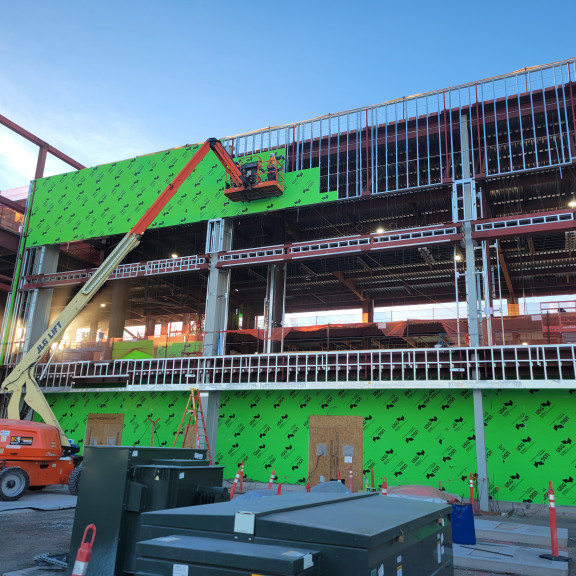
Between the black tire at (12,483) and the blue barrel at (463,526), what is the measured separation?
40.6 ft

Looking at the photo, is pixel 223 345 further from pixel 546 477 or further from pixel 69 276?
pixel 546 477

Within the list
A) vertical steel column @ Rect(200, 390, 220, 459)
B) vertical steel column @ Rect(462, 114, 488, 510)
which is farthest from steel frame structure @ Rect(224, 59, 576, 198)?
vertical steel column @ Rect(200, 390, 220, 459)

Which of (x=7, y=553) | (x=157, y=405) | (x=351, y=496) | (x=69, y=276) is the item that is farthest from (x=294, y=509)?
(x=69, y=276)

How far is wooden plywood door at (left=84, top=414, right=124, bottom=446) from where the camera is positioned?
82.1 ft

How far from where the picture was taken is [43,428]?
17281 mm

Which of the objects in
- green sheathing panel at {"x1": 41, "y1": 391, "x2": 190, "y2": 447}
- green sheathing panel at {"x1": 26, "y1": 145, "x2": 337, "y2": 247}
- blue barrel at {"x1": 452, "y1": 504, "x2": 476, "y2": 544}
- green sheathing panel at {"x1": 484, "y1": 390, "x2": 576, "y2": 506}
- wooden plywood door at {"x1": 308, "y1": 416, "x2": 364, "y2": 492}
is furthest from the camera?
green sheathing panel at {"x1": 41, "y1": 391, "x2": 190, "y2": 447}

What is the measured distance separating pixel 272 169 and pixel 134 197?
26.3ft

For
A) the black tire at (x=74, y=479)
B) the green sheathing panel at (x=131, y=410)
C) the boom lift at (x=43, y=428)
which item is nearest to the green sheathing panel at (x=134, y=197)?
the boom lift at (x=43, y=428)

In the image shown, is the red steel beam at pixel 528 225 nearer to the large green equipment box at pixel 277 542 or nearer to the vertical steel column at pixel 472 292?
the vertical steel column at pixel 472 292

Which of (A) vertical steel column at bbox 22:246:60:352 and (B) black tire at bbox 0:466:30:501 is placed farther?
(A) vertical steel column at bbox 22:246:60:352

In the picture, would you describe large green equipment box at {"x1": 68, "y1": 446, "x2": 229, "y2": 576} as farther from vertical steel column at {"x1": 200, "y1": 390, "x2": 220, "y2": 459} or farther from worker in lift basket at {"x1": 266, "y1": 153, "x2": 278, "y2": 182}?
worker in lift basket at {"x1": 266, "y1": 153, "x2": 278, "y2": 182}

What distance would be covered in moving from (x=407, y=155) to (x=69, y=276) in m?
17.4

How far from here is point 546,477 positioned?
17141 mm

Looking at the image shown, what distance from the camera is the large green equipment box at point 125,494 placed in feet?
22.8
